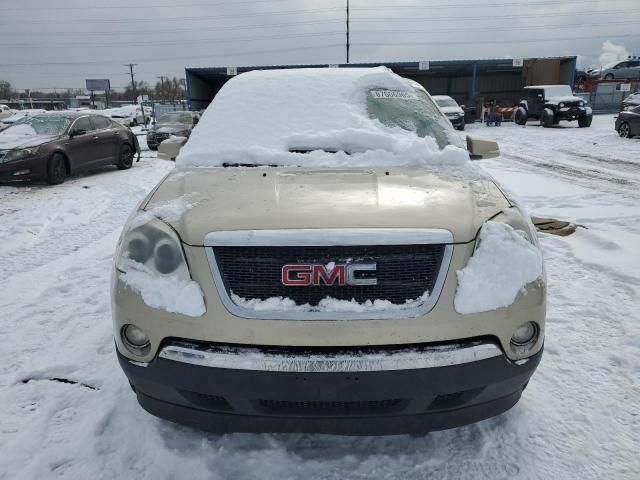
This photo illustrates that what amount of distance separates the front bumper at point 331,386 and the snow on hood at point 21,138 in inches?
362

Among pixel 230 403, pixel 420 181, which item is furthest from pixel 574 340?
pixel 230 403

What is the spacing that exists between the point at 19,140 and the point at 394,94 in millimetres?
8956

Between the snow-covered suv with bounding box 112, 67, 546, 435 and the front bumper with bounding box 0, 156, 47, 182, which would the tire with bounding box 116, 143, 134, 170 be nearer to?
the front bumper with bounding box 0, 156, 47, 182

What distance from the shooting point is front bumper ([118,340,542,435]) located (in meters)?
1.62

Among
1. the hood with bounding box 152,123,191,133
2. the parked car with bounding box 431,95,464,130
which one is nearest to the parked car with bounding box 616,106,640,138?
the parked car with bounding box 431,95,464,130

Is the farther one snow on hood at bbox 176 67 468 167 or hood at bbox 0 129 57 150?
hood at bbox 0 129 57 150

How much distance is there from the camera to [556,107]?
21469 millimetres

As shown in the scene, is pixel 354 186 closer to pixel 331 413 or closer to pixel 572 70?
pixel 331 413

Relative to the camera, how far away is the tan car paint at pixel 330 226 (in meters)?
1.66

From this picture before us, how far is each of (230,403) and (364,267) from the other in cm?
70

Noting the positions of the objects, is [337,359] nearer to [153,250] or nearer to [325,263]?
[325,263]

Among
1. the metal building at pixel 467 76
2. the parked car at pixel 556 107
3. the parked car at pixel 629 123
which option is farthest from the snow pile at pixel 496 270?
the metal building at pixel 467 76

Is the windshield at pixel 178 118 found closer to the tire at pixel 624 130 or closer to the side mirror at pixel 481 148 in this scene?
the side mirror at pixel 481 148

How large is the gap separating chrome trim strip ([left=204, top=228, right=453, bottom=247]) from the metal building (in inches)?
966
